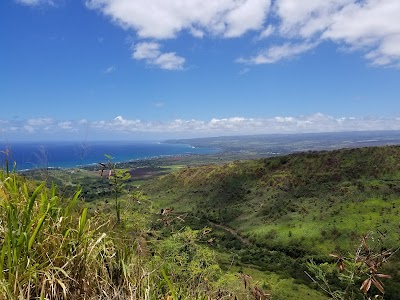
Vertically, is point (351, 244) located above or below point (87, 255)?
below

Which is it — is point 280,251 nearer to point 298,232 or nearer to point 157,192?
point 298,232

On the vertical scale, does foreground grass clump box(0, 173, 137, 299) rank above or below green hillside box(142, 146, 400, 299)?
above

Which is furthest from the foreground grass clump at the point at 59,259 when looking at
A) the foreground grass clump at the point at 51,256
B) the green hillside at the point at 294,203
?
the green hillside at the point at 294,203

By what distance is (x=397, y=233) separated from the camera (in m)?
61.2

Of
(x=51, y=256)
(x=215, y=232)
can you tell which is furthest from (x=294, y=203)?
(x=51, y=256)

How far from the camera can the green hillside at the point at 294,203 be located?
211 ft

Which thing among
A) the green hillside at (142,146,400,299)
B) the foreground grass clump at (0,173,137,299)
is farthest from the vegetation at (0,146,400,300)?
the green hillside at (142,146,400,299)

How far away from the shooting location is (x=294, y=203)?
87.2 metres

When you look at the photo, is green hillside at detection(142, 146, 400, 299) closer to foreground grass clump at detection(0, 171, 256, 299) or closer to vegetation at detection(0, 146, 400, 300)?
vegetation at detection(0, 146, 400, 300)

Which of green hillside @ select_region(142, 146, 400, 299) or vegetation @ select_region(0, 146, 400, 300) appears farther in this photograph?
green hillside @ select_region(142, 146, 400, 299)

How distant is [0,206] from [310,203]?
85.6 meters

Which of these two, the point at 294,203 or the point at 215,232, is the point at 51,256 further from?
the point at 294,203

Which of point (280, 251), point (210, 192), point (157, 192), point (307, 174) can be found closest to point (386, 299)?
point (280, 251)

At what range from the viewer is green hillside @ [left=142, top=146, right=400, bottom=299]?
2527 inches
